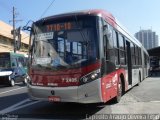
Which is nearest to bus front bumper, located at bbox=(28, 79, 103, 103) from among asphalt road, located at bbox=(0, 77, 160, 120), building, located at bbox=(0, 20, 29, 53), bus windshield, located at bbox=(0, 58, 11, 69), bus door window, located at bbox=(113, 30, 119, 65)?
asphalt road, located at bbox=(0, 77, 160, 120)

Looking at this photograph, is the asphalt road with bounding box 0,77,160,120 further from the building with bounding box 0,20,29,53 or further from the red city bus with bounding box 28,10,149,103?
the building with bounding box 0,20,29,53

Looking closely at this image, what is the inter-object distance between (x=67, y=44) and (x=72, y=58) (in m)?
0.47

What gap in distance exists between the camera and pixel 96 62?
10156 mm

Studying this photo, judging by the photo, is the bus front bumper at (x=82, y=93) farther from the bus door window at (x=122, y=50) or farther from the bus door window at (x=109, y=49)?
the bus door window at (x=122, y=50)

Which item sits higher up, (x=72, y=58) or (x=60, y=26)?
(x=60, y=26)

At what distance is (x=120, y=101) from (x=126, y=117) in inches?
133

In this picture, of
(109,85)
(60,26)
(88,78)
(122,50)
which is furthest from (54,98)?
(122,50)

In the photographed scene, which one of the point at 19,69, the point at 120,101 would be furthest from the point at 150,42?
A: the point at 120,101

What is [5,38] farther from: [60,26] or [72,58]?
[72,58]

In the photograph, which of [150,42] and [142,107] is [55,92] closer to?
[142,107]

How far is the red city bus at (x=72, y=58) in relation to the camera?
10070 mm

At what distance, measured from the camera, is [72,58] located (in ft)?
34.0

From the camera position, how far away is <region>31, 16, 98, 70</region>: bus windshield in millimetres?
10281

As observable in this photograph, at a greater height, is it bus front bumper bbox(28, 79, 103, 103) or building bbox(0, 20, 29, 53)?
building bbox(0, 20, 29, 53)
